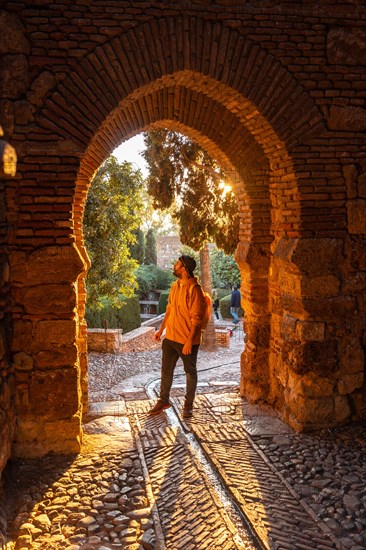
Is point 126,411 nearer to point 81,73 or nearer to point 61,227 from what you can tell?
point 61,227

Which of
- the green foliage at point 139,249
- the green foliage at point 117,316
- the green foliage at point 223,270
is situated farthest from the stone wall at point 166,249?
the green foliage at point 117,316

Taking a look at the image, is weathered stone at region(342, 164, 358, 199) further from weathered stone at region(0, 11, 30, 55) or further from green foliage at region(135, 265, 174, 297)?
green foliage at region(135, 265, 174, 297)

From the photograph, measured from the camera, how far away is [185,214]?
10.8 meters

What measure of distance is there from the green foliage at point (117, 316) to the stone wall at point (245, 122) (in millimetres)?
7845

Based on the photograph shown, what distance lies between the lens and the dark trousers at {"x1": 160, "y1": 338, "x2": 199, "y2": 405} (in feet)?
17.2

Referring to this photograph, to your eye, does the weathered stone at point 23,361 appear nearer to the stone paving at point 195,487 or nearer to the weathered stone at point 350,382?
the stone paving at point 195,487

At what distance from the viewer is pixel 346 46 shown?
15.1 ft

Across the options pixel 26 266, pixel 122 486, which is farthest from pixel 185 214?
pixel 122 486

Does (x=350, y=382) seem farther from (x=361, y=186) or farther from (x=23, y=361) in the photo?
(x=23, y=361)

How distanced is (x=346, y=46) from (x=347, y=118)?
665 mm

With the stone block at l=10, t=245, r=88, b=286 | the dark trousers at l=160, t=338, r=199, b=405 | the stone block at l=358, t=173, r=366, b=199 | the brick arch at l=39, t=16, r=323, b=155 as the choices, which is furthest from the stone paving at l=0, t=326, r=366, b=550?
the brick arch at l=39, t=16, r=323, b=155

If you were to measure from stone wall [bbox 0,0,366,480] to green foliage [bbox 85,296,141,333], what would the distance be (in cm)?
784

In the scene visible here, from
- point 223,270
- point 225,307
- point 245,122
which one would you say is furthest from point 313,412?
point 223,270

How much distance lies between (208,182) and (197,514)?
8.00 metres
